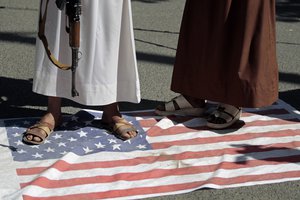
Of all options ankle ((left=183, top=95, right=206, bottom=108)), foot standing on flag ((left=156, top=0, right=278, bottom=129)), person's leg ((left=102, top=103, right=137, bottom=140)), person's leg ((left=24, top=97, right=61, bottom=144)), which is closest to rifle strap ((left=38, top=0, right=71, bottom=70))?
person's leg ((left=24, top=97, right=61, bottom=144))

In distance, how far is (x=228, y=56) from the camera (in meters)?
4.28

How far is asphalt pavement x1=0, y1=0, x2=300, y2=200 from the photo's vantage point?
3.65 m

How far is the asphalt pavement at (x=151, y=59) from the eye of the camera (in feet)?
12.0

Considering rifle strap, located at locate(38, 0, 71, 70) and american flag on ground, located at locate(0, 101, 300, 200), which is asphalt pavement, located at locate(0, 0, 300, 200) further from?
rifle strap, located at locate(38, 0, 71, 70)

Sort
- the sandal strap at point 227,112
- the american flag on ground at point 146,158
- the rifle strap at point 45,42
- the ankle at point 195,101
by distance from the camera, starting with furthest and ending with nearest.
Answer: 1. the ankle at point 195,101
2. the sandal strap at point 227,112
3. the rifle strap at point 45,42
4. the american flag on ground at point 146,158

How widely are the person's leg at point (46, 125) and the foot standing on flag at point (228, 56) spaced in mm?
888

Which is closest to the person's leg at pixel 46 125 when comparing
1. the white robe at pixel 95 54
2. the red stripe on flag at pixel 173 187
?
the white robe at pixel 95 54

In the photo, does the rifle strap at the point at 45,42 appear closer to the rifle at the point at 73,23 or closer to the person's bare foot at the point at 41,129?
the rifle at the point at 73,23

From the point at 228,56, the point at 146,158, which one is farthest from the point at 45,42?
the point at 228,56

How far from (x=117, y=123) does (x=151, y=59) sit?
1.76m

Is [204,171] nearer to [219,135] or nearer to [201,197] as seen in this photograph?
[201,197]

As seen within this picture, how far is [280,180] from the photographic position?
371 centimetres

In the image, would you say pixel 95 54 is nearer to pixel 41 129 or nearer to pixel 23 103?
pixel 41 129

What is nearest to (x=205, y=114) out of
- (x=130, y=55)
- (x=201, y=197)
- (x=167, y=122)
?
(x=167, y=122)
